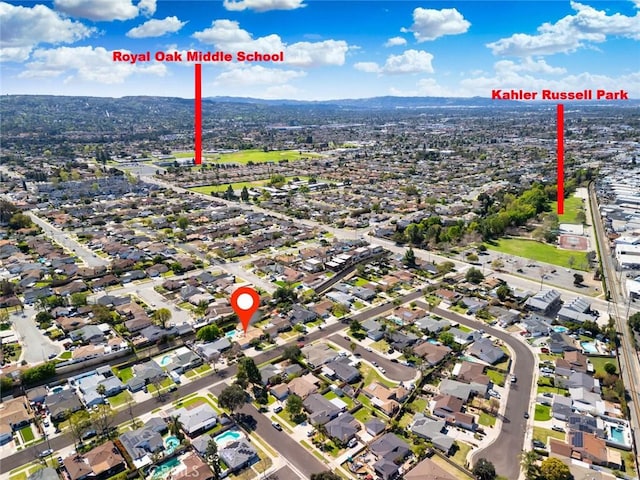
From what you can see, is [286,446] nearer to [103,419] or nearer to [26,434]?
[103,419]

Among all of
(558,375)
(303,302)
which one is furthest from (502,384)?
(303,302)

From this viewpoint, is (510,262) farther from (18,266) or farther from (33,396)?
(18,266)

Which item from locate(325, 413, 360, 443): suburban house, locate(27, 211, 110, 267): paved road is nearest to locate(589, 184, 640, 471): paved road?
locate(325, 413, 360, 443): suburban house

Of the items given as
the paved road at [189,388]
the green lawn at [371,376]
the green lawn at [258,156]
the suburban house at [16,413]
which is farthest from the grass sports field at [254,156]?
the suburban house at [16,413]

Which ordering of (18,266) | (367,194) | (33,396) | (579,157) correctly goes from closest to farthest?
(33,396), (18,266), (367,194), (579,157)

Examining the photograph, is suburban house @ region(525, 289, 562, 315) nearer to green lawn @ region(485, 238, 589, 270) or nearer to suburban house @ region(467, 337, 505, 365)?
suburban house @ region(467, 337, 505, 365)

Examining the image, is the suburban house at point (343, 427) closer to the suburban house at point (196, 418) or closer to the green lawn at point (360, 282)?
the suburban house at point (196, 418)

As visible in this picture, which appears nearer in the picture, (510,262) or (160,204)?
(510,262)

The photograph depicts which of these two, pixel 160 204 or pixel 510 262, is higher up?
pixel 160 204
